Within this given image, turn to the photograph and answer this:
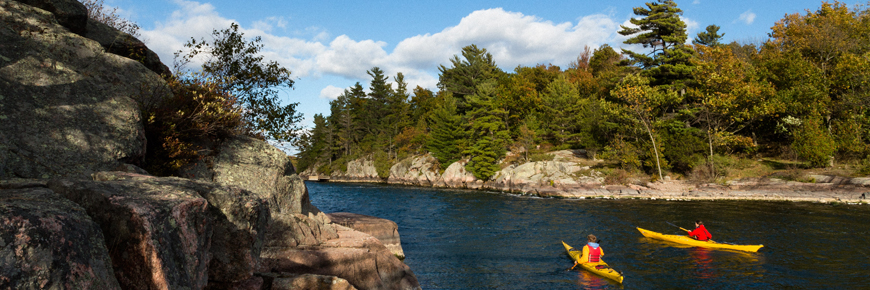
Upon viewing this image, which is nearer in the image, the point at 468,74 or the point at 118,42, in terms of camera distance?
the point at 118,42

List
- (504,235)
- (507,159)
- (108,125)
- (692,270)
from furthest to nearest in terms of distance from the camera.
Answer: (507,159), (504,235), (692,270), (108,125)

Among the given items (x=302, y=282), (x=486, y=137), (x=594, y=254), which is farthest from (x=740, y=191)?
(x=302, y=282)

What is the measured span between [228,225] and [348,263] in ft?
14.2

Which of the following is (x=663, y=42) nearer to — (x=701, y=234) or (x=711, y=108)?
(x=711, y=108)

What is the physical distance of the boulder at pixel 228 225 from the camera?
586 centimetres

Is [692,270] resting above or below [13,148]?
below

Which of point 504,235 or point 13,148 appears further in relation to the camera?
point 504,235

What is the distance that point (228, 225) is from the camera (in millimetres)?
5949

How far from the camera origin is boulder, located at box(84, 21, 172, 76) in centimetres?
1142

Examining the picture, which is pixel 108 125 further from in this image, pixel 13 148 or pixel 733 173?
pixel 733 173

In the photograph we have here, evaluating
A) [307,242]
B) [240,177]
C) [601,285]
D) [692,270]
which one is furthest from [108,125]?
[692,270]

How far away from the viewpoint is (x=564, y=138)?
5931cm

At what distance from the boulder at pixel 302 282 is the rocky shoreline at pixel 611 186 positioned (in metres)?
34.9

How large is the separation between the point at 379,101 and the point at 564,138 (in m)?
46.5
